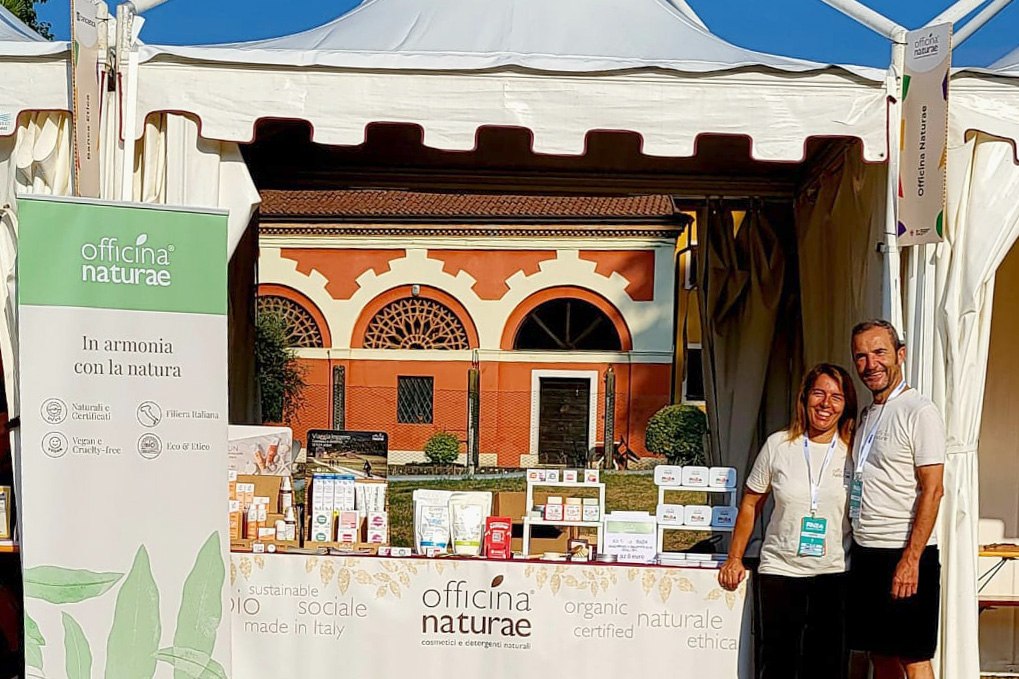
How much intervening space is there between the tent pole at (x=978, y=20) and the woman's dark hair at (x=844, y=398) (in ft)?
4.72

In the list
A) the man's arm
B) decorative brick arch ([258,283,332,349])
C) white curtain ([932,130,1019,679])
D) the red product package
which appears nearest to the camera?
the man's arm

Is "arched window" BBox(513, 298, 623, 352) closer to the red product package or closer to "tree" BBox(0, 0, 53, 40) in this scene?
"tree" BBox(0, 0, 53, 40)

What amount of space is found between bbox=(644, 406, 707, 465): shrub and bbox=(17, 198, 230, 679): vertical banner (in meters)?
14.9

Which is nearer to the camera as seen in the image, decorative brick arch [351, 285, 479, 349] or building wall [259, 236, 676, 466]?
building wall [259, 236, 676, 466]

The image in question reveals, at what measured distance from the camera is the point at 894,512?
3.80 meters

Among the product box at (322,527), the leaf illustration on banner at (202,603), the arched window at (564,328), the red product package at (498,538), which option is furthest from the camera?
the arched window at (564,328)

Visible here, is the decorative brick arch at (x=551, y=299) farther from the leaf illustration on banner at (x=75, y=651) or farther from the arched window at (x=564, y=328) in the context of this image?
the leaf illustration on banner at (x=75, y=651)

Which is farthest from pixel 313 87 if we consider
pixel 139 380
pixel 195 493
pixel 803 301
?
pixel 803 301

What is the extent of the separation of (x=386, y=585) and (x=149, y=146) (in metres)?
1.83

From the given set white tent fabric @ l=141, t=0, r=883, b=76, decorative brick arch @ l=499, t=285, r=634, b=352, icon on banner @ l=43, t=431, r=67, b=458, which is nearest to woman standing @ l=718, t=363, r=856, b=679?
white tent fabric @ l=141, t=0, r=883, b=76

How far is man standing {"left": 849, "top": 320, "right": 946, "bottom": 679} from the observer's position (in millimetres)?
3744

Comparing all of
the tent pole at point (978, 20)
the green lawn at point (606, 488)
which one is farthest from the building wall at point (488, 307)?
the tent pole at point (978, 20)

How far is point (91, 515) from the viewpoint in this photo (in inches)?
154

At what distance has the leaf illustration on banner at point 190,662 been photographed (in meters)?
4.01
